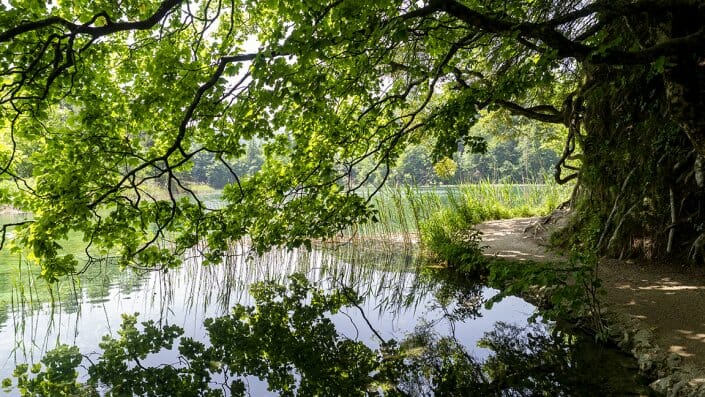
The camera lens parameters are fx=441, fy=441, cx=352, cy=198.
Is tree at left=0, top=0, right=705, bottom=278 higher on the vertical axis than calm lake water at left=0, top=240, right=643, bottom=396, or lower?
higher

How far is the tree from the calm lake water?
4.84ft

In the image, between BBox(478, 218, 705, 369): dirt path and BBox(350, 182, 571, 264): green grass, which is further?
BBox(350, 182, 571, 264): green grass

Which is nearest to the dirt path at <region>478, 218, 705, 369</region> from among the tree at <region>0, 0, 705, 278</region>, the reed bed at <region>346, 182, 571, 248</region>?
the tree at <region>0, 0, 705, 278</region>

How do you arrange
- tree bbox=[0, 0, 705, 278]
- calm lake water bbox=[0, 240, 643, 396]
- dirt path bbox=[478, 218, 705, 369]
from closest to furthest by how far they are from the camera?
tree bbox=[0, 0, 705, 278]
dirt path bbox=[478, 218, 705, 369]
calm lake water bbox=[0, 240, 643, 396]

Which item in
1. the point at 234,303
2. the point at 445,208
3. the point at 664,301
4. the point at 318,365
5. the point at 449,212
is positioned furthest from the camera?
the point at 445,208

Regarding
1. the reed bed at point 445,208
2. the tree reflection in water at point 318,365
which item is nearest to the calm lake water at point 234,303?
the tree reflection in water at point 318,365

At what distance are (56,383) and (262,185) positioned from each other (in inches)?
89.0

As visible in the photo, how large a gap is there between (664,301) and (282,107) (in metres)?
3.86

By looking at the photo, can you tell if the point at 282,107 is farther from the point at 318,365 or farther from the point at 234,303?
the point at 234,303

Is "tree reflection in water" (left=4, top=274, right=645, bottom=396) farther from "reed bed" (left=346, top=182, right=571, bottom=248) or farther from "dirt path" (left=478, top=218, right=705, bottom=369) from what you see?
"reed bed" (left=346, top=182, right=571, bottom=248)

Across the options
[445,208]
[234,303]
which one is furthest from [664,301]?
[445,208]

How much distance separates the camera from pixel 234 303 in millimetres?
5629

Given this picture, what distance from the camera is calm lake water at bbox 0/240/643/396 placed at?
4.05 m

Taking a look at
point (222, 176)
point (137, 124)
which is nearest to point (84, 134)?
point (137, 124)
